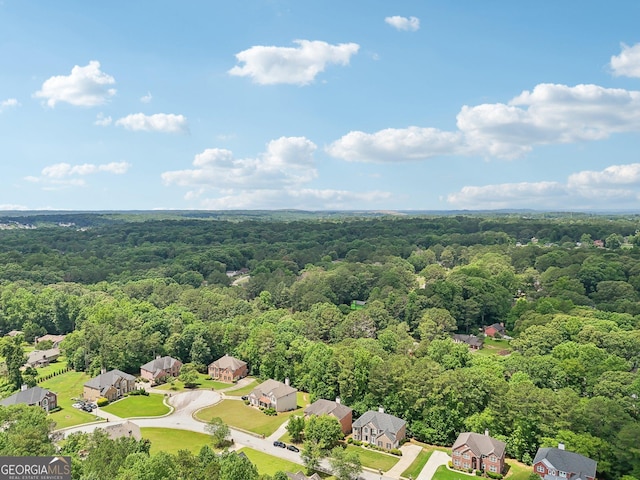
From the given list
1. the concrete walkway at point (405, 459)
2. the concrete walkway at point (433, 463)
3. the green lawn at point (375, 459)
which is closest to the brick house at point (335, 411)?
the green lawn at point (375, 459)

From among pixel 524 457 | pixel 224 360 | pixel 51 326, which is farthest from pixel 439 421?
pixel 51 326

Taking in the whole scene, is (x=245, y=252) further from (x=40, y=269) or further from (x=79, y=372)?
(x=79, y=372)

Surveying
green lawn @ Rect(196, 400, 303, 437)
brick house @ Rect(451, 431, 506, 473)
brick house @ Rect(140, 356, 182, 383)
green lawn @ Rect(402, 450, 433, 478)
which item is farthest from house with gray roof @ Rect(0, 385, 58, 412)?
brick house @ Rect(451, 431, 506, 473)

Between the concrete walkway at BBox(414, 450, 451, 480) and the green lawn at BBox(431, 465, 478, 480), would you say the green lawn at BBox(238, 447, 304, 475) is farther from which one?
the green lawn at BBox(431, 465, 478, 480)

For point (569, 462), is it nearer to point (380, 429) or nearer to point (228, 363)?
point (380, 429)

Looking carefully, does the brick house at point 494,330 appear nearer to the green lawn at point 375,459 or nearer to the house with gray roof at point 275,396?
the house with gray roof at point 275,396

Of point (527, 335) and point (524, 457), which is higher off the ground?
point (527, 335)
